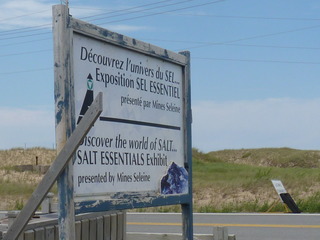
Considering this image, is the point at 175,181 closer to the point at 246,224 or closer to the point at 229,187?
the point at 246,224

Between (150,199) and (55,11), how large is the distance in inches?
68.2

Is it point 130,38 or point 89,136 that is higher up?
point 130,38

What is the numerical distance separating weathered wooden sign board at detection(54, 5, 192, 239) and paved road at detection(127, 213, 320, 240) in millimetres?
8399

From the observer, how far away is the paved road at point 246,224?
47.0ft

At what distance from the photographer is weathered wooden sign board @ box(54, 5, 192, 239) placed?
4.61 metres

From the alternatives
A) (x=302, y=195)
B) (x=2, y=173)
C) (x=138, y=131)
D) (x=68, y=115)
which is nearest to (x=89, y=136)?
(x=68, y=115)

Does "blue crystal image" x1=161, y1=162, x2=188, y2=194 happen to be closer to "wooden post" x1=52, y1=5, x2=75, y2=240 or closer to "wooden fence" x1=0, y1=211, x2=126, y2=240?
"wooden fence" x1=0, y1=211, x2=126, y2=240

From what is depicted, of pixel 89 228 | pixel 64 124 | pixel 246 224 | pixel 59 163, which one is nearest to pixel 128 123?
pixel 64 124

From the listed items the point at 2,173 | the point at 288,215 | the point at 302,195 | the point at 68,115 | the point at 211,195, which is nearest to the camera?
the point at 68,115

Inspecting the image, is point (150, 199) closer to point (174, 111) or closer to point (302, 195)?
point (174, 111)

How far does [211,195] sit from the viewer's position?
25203mm

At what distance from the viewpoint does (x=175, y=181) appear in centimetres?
582

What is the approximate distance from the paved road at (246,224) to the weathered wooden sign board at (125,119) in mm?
8399

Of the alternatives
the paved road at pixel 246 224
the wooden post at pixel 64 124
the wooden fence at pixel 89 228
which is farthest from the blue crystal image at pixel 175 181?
the paved road at pixel 246 224
